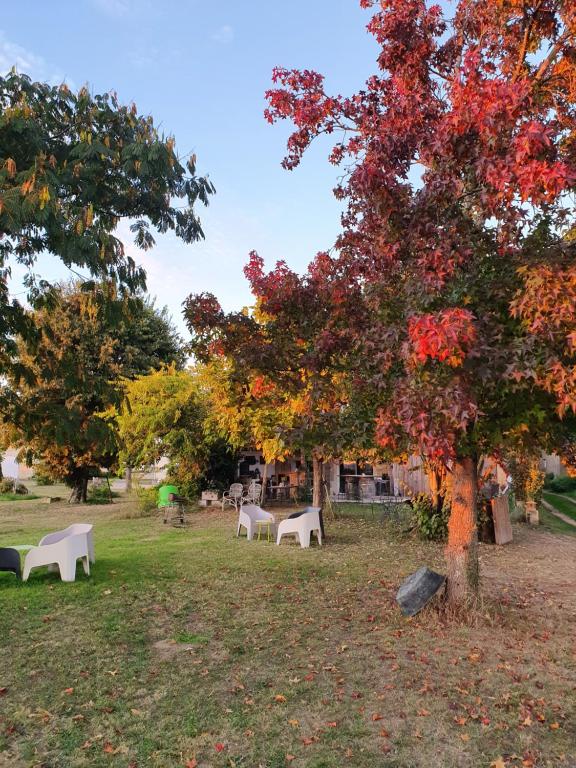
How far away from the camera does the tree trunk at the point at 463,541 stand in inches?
240

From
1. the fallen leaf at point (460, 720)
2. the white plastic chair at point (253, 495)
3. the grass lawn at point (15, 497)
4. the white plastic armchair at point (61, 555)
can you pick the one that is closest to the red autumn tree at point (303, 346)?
the fallen leaf at point (460, 720)

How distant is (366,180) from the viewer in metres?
5.07

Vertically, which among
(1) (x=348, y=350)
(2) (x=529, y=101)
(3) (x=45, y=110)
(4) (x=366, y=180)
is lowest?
(1) (x=348, y=350)

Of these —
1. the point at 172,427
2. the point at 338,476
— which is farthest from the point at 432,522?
the point at 338,476

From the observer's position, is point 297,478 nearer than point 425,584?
No

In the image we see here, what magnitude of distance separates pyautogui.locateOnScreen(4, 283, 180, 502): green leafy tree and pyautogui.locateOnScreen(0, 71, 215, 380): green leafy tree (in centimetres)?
39

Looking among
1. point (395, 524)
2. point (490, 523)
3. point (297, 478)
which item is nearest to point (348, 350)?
point (490, 523)

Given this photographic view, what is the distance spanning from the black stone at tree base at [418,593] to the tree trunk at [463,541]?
0.17 meters

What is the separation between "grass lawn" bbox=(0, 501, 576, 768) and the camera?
3.52 meters

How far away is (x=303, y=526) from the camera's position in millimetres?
11578

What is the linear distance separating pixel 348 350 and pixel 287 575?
4352mm

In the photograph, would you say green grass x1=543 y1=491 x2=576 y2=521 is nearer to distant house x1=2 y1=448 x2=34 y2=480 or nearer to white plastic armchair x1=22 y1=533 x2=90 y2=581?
white plastic armchair x1=22 y1=533 x2=90 y2=581

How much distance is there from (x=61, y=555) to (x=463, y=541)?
19.3 ft

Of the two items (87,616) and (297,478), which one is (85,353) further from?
(87,616)
